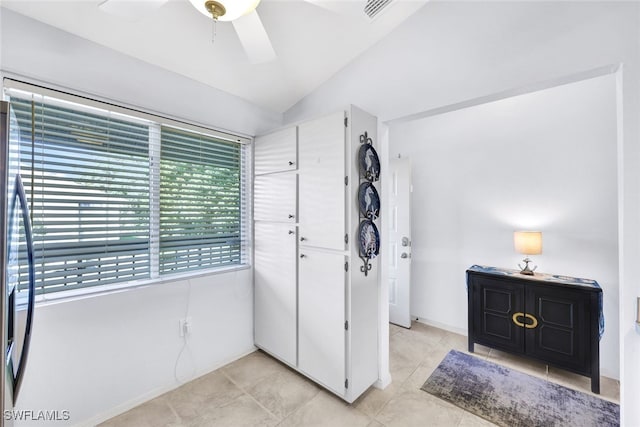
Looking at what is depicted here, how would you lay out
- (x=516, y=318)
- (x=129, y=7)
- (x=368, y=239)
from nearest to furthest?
(x=129, y=7) < (x=368, y=239) < (x=516, y=318)

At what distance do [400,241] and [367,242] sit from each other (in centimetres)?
141

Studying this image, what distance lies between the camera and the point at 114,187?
178cm

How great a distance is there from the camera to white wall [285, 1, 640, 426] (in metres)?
1.26


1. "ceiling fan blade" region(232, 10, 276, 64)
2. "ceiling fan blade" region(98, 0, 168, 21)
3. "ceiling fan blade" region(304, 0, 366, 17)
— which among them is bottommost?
"ceiling fan blade" region(98, 0, 168, 21)

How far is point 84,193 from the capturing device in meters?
1.66

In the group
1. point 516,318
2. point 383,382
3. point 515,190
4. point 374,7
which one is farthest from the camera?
point 515,190

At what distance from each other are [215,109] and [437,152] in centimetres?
243

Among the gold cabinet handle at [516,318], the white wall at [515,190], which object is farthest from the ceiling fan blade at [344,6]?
the gold cabinet handle at [516,318]

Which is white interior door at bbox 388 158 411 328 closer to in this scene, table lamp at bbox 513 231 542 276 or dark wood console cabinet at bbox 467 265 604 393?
dark wood console cabinet at bbox 467 265 604 393

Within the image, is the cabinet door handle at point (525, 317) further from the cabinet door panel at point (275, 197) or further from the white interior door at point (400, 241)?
the cabinet door panel at point (275, 197)

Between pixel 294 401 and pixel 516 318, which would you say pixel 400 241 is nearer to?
pixel 516 318

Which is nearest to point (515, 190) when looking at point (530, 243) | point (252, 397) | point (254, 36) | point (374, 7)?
point (530, 243)

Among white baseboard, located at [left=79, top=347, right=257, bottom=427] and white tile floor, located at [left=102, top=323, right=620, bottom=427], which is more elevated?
white baseboard, located at [left=79, top=347, right=257, bottom=427]

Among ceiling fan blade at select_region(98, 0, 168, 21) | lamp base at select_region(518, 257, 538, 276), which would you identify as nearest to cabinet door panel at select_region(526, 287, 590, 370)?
lamp base at select_region(518, 257, 538, 276)
